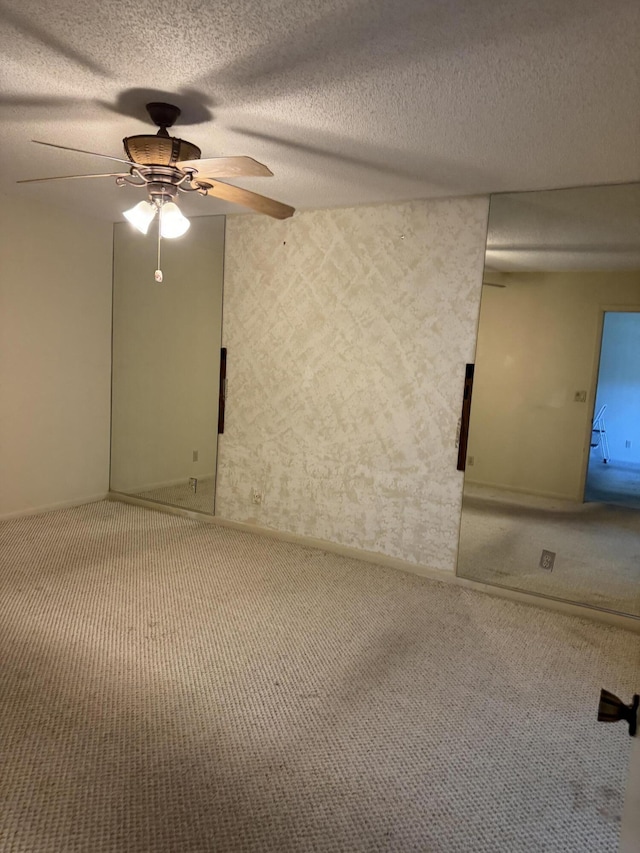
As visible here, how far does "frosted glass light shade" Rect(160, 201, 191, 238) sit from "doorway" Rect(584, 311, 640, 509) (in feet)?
7.37

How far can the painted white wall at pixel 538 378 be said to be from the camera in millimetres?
3170

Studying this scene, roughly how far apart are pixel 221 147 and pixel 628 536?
294 cm

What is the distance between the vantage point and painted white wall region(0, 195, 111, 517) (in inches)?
163

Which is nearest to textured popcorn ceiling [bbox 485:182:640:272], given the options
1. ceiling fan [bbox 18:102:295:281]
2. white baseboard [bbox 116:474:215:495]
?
ceiling fan [bbox 18:102:295:281]

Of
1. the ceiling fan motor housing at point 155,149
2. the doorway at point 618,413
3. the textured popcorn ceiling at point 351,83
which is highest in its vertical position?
the textured popcorn ceiling at point 351,83

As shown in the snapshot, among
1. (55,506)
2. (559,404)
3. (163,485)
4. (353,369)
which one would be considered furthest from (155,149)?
(55,506)

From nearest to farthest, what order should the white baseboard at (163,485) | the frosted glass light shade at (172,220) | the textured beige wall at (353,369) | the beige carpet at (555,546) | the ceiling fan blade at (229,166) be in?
the ceiling fan blade at (229,166) < the frosted glass light shade at (172,220) < the beige carpet at (555,546) < the textured beige wall at (353,369) < the white baseboard at (163,485)

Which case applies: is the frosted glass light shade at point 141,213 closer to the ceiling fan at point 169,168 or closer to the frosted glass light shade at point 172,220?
the ceiling fan at point 169,168

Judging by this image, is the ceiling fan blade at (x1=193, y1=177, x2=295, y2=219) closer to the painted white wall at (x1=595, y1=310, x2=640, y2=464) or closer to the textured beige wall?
the textured beige wall

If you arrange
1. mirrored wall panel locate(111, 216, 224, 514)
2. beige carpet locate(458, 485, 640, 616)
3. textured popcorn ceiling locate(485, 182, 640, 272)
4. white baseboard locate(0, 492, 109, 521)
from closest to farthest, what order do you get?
textured popcorn ceiling locate(485, 182, 640, 272)
beige carpet locate(458, 485, 640, 616)
white baseboard locate(0, 492, 109, 521)
mirrored wall panel locate(111, 216, 224, 514)

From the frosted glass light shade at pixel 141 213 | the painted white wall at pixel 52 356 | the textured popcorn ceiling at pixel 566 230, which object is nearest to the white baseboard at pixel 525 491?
the textured popcorn ceiling at pixel 566 230

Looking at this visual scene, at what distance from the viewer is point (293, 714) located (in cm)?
219

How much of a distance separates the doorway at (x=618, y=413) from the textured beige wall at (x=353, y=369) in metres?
0.76

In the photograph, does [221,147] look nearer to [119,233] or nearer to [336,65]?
[336,65]
